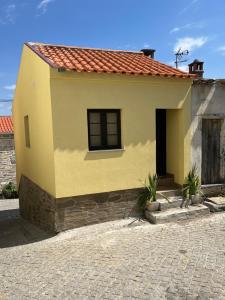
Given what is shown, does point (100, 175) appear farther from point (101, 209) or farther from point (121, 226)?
point (121, 226)

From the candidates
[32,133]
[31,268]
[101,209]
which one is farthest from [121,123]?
[31,268]

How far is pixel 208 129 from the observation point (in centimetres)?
888

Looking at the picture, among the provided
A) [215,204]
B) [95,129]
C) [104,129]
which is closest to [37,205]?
[95,129]

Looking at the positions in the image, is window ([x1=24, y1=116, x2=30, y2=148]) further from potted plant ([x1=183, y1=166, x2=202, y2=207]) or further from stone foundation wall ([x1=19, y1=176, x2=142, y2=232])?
potted plant ([x1=183, y1=166, x2=202, y2=207])

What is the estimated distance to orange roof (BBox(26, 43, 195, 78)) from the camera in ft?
23.8

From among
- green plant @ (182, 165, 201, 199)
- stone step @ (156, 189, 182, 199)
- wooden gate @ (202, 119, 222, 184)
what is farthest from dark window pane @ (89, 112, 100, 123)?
wooden gate @ (202, 119, 222, 184)

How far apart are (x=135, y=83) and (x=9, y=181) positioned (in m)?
15.4

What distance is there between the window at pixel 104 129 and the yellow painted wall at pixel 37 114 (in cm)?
113

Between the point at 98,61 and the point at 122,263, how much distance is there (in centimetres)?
564

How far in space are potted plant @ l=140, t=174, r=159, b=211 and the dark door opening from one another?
1234mm

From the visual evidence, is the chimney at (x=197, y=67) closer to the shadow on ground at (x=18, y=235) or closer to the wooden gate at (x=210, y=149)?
the wooden gate at (x=210, y=149)

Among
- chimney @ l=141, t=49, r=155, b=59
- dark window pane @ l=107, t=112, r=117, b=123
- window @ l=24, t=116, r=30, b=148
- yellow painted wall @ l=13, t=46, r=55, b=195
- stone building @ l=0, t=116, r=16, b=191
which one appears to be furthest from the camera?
stone building @ l=0, t=116, r=16, b=191

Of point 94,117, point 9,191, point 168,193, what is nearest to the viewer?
point 94,117

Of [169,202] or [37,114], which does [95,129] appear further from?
[169,202]
